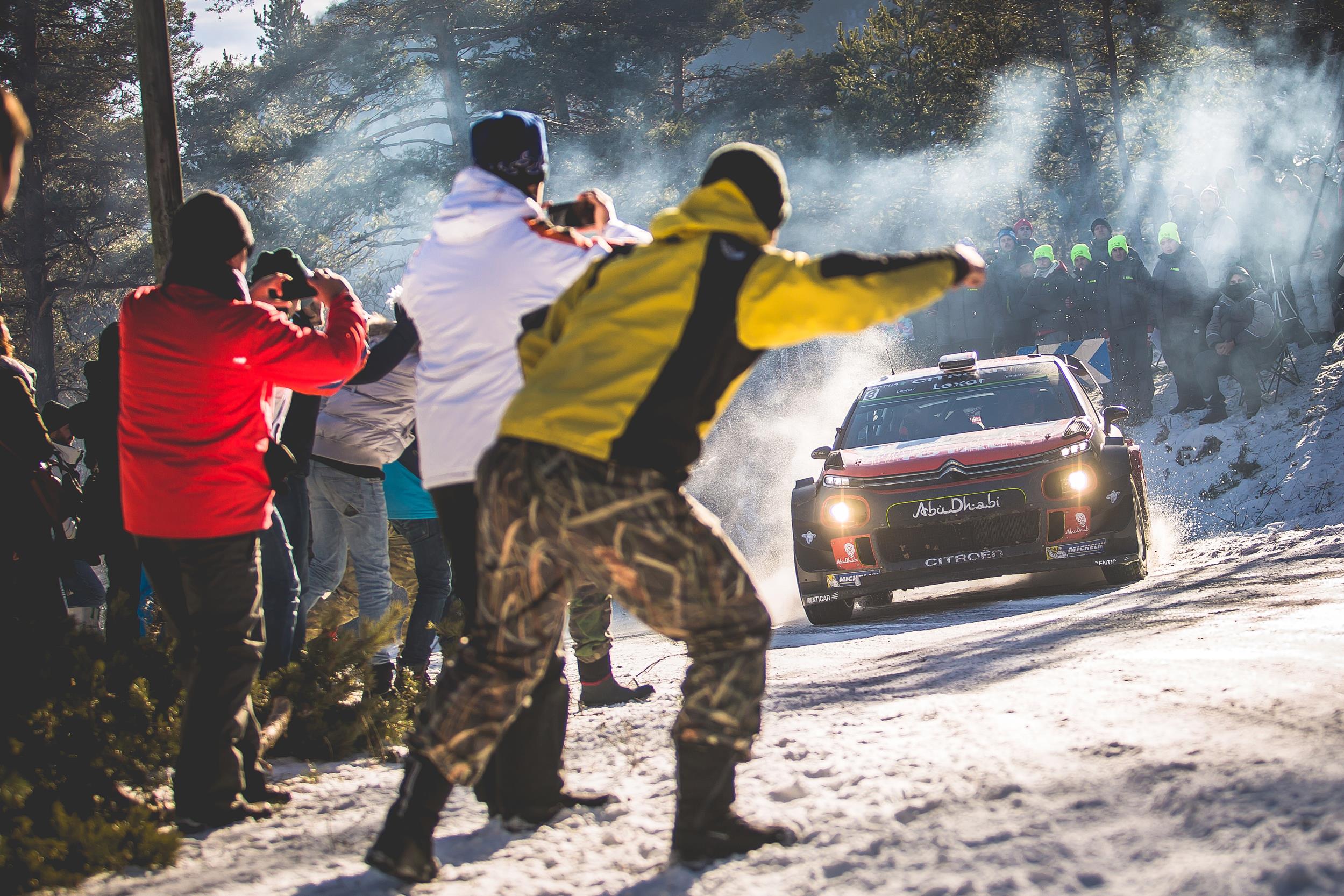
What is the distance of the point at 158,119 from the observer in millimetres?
6613

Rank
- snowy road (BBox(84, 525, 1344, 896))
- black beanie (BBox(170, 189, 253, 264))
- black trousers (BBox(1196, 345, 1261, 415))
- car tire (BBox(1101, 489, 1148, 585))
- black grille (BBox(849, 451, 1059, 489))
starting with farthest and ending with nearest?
black trousers (BBox(1196, 345, 1261, 415)) < car tire (BBox(1101, 489, 1148, 585)) < black grille (BBox(849, 451, 1059, 489)) < black beanie (BBox(170, 189, 253, 264)) < snowy road (BBox(84, 525, 1344, 896))

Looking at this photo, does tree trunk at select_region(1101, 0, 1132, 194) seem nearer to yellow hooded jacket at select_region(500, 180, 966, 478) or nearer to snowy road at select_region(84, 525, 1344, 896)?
snowy road at select_region(84, 525, 1344, 896)

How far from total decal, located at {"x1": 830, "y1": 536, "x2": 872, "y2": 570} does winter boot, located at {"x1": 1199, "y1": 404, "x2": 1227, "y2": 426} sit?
705 cm

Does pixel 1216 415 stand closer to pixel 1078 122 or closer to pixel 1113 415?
pixel 1113 415

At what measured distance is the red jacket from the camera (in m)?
3.88

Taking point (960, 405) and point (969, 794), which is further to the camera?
point (960, 405)

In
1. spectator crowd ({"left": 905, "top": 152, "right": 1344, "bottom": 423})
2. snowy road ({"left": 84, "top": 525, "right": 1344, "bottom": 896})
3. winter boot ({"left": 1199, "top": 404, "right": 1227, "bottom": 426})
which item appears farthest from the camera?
winter boot ({"left": 1199, "top": 404, "right": 1227, "bottom": 426})

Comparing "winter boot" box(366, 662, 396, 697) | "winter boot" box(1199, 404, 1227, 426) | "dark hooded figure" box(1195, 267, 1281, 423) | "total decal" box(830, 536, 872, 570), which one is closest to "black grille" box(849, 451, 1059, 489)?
"total decal" box(830, 536, 872, 570)

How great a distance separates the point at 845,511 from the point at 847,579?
48cm

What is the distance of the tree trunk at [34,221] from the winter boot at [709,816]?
2416 cm

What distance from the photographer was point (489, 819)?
12.8 feet

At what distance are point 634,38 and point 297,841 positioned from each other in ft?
95.8

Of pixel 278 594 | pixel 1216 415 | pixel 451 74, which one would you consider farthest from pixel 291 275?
pixel 451 74

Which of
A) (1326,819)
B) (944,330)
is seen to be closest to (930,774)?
(1326,819)
